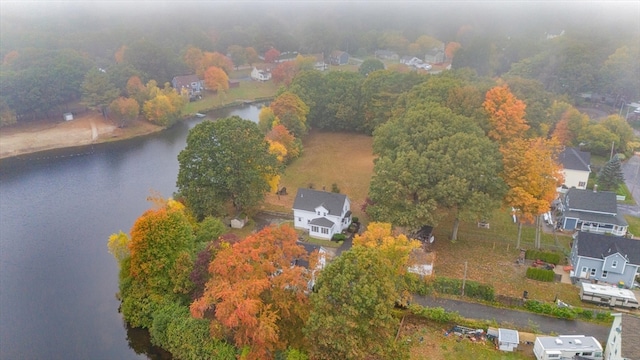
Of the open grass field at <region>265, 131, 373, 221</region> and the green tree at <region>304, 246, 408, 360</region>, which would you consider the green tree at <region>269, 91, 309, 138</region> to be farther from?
the green tree at <region>304, 246, 408, 360</region>

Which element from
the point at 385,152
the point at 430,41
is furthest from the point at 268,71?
the point at 385,152

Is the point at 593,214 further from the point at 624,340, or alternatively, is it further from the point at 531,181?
the point at 624,340

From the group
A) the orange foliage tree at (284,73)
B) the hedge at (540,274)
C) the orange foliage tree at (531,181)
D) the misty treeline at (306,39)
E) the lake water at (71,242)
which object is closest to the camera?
the lake water at (71,242)

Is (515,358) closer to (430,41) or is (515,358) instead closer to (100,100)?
(100,100)

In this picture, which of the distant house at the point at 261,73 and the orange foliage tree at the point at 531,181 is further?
the distant house at the point at 261,73

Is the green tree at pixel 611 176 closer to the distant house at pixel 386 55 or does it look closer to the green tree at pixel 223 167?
the green tree at pixel 223 167

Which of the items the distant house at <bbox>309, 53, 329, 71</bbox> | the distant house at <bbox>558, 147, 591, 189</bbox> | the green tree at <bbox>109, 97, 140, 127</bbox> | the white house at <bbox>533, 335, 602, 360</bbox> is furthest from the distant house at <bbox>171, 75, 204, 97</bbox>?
the white house at <bbox>533, 335, 602, 360</bbox>

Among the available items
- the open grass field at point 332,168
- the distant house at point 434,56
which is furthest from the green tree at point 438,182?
the distant house at point 434,56
